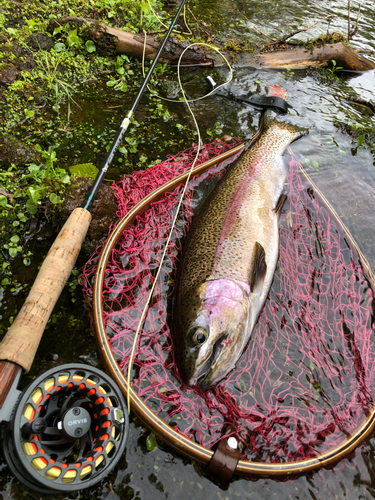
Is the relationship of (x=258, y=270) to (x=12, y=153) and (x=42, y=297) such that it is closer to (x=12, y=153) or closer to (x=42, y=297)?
(x=42, y=297)

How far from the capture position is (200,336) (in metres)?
2.44

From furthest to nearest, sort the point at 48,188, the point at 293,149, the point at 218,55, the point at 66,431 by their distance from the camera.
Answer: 1. the point at 218,55
2. the point at 293,149
3. the point at 48,188
4. the point at 66,431

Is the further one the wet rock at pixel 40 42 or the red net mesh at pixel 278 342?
the wet rock at pixel 40 42

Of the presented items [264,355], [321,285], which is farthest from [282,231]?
[264,355]

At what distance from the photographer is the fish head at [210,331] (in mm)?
2396

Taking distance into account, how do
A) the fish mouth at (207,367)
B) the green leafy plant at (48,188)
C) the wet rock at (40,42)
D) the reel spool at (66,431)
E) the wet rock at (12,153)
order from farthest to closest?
the wet rock at (40,42), the wet rock at (12,153), the green leafy plant at (48,188), the fish mouth at (207,367), the reel spool at (66,431)

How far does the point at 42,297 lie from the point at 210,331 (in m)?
1.32

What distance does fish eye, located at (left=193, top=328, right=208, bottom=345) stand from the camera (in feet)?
7.95

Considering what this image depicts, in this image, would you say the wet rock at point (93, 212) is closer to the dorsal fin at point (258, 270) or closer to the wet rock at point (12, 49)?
the dorsal fin at point (258, 270)

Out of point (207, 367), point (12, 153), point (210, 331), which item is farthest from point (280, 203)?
point (12, 153)

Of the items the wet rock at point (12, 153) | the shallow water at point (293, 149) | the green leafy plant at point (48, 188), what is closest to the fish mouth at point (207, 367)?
the shallow water at point (293, 149)

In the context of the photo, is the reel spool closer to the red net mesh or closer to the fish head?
the red net mesh

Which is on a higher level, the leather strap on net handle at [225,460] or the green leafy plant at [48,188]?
the green leafy plant at [48,188]

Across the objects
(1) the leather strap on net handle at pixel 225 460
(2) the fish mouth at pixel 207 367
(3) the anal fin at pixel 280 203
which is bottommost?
(1) the leather strap on net handle at pixel 225 460
